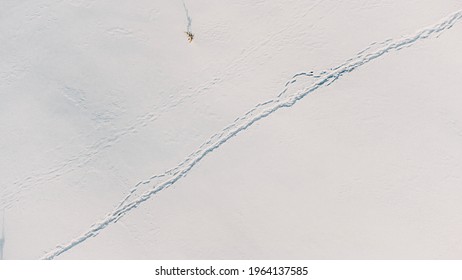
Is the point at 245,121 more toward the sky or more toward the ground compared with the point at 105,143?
more toward the sky

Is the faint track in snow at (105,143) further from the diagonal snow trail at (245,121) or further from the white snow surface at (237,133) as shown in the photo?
the diagonal snow trail at (245,121)

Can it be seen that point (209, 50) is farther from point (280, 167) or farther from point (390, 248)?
point (390, 248)

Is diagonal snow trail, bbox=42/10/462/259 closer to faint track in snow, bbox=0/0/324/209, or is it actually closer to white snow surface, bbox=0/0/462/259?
white snow surface, bbox=0/0/462/259

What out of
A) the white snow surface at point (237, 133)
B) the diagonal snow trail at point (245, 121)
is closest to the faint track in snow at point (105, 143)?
the white snow surface at point (237, 133)

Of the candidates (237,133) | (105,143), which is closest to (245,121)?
(237,133)

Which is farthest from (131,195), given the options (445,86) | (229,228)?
(445,86)

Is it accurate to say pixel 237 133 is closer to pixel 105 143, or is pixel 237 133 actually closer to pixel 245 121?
pixel 245 121
